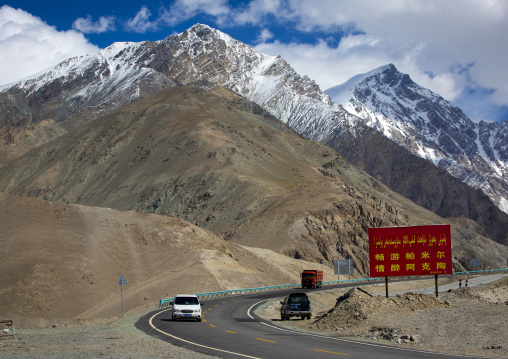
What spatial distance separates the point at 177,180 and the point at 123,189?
14.6 metres

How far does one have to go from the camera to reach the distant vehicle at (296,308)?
34219 mm

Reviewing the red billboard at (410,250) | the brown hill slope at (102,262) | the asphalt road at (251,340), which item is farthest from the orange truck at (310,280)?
the asphalt road at (251,340)

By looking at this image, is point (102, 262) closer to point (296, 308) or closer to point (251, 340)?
point (296, 308)

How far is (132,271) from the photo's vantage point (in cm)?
5906

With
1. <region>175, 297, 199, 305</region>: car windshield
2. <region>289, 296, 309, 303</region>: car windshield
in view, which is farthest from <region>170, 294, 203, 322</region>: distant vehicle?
<region>289, 296, 309, 303</region>: car windshield

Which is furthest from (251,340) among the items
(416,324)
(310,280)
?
(310,280)

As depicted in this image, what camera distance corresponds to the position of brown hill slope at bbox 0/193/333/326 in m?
50.3

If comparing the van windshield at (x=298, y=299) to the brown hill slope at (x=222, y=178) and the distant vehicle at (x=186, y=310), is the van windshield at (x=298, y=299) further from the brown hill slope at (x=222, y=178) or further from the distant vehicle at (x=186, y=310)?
the brown hill slope at (x=222, y=178)

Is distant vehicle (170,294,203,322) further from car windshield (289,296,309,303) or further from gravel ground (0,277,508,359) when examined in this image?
car windshield (289,296,309,303)

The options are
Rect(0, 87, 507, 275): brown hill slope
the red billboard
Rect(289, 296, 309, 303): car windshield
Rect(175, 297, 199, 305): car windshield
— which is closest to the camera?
Rect(175, 297, 199, 305): car windshield

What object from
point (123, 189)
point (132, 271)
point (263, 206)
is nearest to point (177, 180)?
point (123, 189)

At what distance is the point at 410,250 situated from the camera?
1448 inches

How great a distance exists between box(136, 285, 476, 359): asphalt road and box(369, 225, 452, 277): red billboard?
7.61m

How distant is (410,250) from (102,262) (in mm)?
32527
